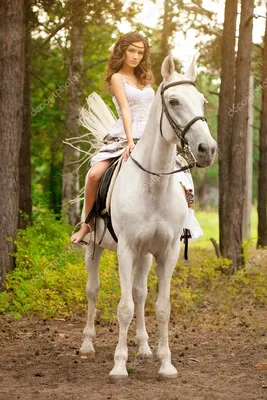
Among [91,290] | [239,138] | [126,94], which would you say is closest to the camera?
[126,94]

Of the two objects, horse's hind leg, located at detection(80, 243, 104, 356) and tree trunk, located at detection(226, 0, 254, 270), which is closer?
horse's hind leg, located at detection(80, 243, 104, 356)

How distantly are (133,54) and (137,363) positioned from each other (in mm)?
3311

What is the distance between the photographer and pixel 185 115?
6.18 meters

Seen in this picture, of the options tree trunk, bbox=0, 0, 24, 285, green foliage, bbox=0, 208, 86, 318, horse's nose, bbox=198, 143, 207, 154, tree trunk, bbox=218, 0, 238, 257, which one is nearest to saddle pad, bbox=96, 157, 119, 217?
horse's nose, bbox=198, 143, 207, 154

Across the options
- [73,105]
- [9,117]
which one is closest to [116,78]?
[9,117]

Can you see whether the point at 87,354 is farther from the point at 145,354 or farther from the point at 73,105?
the point at 73,105

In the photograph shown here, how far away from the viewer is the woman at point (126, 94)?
753 centimetres

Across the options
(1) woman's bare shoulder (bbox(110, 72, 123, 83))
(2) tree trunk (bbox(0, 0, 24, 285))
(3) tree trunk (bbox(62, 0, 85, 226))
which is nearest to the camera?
(1) woman's bare shoulder (bbox(110, 72, 123, 83))

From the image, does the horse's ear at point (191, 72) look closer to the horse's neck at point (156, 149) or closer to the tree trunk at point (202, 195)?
the horse's neck at point (156, 149)

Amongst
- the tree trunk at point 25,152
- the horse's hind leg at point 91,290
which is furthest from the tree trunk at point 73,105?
the horse's hind leg at point 91,290

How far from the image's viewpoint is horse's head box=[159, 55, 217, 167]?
233 inches

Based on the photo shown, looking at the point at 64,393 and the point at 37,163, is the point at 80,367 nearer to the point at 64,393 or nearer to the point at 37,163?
the point at 64,393

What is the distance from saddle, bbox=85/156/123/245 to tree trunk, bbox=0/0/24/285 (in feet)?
12.0

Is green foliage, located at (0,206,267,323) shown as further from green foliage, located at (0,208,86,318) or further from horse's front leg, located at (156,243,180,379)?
horse's front leg, located at (156,243,180,379)
